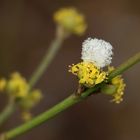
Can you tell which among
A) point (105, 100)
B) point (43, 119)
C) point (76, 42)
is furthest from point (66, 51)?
point (43, 119)

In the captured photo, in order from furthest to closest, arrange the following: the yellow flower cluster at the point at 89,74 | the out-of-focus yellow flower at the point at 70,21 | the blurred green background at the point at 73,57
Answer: the blurred green background at the point at 73,57, the out-of-focus yellow flower at the point at 70,21, the yellow flower cluster at the point at 89,74

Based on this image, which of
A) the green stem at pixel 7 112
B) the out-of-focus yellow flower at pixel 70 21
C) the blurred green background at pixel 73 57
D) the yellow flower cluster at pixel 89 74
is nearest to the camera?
the yellow flower cluster at pixel 89 74

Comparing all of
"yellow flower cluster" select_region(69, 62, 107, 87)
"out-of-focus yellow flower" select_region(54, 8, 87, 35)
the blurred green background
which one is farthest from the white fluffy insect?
the blurred green background

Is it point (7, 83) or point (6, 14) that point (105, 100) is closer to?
point (6, 14)

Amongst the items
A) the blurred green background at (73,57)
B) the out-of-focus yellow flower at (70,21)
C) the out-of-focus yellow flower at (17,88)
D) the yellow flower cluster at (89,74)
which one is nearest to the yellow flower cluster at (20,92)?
the out-of-focus yellow flower at (17,88)

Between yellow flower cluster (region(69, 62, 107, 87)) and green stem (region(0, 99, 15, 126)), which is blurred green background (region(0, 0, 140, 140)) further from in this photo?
yellow flower cluster (region(69, 62, 107, 87))

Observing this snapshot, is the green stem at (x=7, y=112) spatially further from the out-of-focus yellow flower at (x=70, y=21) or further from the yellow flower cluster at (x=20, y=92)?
the out-of-focus yellow flower at (x=70, y=21)
